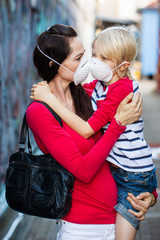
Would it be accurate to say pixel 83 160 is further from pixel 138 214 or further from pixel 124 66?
pixel 124 66

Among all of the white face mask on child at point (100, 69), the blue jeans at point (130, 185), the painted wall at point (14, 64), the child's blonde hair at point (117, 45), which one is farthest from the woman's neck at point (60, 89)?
the painted wall at point (14, 64)

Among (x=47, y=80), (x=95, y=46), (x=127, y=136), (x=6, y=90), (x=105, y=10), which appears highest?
(x=95, y=46)

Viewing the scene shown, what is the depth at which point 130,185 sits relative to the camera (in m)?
2.24

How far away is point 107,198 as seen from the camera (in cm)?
220

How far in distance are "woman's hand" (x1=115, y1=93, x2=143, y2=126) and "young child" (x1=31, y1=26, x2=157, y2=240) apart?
0.05 m

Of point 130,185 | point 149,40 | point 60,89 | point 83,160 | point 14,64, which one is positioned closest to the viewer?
point 83,160

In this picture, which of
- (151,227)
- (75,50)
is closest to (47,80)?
(75,50)

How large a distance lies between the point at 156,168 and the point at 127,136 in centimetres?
49

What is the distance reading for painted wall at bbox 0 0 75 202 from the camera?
4.04m

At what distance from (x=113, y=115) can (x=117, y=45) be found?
412 mm

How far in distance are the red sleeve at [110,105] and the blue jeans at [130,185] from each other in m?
0.32

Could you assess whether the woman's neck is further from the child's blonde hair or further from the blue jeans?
the blue jeans

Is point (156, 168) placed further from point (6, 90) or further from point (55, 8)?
point (55, 8)

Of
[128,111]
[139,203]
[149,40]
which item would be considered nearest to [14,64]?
[128,111]
